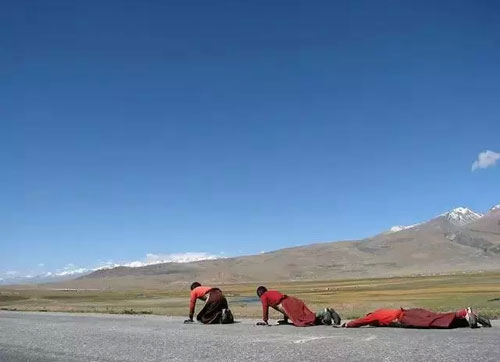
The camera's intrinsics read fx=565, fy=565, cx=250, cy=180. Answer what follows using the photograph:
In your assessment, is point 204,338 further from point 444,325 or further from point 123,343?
point 444,325

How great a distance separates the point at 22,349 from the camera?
15.5 m

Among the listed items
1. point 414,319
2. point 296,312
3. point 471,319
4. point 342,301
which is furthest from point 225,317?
point 342,301

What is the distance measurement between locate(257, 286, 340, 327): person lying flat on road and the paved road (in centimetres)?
76

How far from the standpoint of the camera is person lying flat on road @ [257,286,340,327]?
19297 mm

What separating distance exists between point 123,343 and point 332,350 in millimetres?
6120

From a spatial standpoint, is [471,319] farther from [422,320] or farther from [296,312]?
[296,312]

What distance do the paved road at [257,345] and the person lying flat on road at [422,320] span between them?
0.43 meters

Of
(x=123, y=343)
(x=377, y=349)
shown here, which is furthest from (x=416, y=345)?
(x=123, y=343)

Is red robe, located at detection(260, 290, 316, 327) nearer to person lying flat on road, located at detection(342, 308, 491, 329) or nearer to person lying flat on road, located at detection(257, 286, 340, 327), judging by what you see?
person lying flat on road, located at detection(257, 286, 340, 327)

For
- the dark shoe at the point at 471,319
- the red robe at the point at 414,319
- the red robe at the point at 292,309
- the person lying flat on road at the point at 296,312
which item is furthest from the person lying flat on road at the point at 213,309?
the dark shoe at the point at 471,319

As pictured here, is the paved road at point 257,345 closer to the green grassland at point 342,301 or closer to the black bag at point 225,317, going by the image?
the black bag at point 225,317

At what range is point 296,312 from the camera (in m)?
19.8

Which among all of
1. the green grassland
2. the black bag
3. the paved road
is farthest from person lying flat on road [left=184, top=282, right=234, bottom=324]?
the green grassland

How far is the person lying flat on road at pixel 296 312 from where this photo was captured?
1930 centimetres
